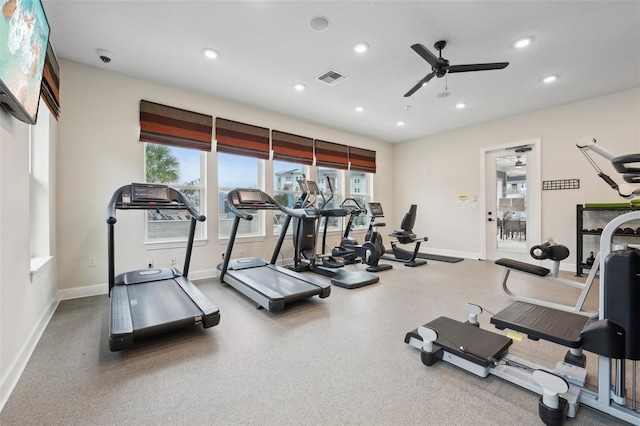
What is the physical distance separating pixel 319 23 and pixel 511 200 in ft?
17.7

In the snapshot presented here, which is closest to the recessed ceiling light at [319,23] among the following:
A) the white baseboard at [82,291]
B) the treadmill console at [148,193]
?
the treadmill console at [148,193]

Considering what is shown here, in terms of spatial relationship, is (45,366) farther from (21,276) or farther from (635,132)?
(635,132)

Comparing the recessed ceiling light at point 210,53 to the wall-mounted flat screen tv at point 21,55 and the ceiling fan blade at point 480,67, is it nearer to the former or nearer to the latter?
the wall-mounted flat screen tv at point 21,55

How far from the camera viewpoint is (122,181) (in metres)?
3.93

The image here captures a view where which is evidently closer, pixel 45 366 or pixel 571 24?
pixel 45 366

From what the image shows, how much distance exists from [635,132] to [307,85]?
536cm

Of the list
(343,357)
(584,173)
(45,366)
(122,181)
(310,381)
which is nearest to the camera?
(310,381)

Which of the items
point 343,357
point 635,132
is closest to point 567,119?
point 635,132

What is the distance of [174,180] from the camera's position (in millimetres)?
4473

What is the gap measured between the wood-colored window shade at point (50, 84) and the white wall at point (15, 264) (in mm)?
781

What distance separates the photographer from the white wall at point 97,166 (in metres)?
3.55

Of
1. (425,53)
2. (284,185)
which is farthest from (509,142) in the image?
(284,185)

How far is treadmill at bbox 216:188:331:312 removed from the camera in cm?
314

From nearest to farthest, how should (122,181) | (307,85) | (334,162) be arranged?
(122,181)
(307,85)
(334,162)
